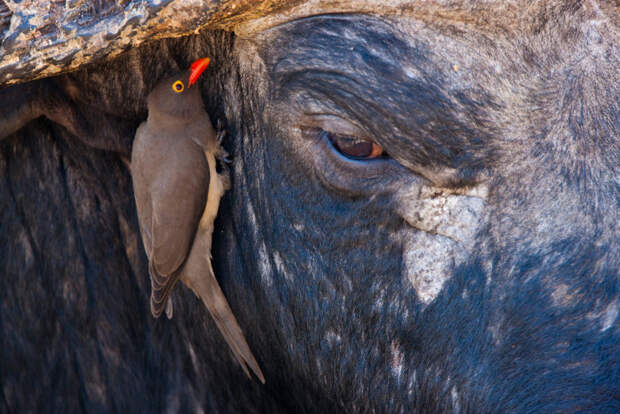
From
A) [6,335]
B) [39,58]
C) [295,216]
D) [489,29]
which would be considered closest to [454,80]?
[489,29]

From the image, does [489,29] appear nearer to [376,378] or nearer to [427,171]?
[427,171]

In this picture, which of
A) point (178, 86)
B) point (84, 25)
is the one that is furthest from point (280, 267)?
point (84, 25)

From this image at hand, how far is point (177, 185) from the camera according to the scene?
98.3 inches

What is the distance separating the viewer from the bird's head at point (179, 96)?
7.75 feet

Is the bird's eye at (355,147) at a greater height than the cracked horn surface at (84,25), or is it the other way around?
the cracked horn surface at (84,25)

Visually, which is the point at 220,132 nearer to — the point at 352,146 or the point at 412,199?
the point at 352,146

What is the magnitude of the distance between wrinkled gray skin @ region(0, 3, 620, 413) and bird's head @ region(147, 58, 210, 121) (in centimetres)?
6

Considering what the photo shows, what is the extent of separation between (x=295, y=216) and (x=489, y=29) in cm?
74

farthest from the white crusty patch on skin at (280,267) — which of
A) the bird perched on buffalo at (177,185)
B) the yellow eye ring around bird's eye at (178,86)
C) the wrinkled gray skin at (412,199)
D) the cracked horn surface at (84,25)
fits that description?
the cracked horn surface at (84,25)

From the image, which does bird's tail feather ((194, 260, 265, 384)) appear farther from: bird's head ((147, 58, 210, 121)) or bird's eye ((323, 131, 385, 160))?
bird's eye ((323, 131, 385, 160))

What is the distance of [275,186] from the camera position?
2.31m

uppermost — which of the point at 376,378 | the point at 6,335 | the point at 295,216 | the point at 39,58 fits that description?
the point at 39,58

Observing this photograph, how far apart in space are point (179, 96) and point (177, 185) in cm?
28

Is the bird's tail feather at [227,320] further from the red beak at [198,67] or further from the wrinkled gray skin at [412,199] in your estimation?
the red beak at [198,67]
